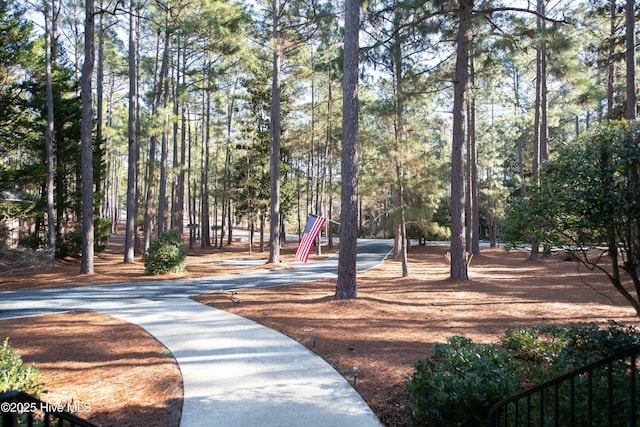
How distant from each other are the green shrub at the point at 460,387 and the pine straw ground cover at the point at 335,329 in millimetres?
483

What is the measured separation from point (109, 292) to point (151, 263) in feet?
10.3

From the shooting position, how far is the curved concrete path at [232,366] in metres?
3.70

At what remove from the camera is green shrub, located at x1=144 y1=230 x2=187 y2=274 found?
46.4 feet

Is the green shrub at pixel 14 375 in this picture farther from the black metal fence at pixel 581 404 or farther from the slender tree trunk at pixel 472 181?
the slender tree trunk at pixel 472 181

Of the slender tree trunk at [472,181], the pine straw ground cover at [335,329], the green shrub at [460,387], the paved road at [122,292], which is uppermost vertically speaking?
the slender tree trunk at [472,181]

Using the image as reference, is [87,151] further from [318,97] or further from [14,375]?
[318,97]

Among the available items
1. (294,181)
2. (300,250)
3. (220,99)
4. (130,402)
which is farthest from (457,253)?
(294,181)

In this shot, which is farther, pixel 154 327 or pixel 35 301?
pixel 35 301

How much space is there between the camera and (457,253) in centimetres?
1187

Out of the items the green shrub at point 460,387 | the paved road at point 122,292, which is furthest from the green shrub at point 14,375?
A: the paved road at point 122,292

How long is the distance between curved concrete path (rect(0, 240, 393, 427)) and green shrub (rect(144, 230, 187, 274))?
3740 mm

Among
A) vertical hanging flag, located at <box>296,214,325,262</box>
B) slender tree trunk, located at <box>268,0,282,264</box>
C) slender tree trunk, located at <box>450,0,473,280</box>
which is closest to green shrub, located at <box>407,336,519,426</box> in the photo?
slender tree trunk, located at <box>450,0,473,280</box>

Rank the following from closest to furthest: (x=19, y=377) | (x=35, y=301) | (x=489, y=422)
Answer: (x=489, y=422) → (x=19, y=377) → (x=35, y=301)

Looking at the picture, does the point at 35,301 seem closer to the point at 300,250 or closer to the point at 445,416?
the point at 300,250
